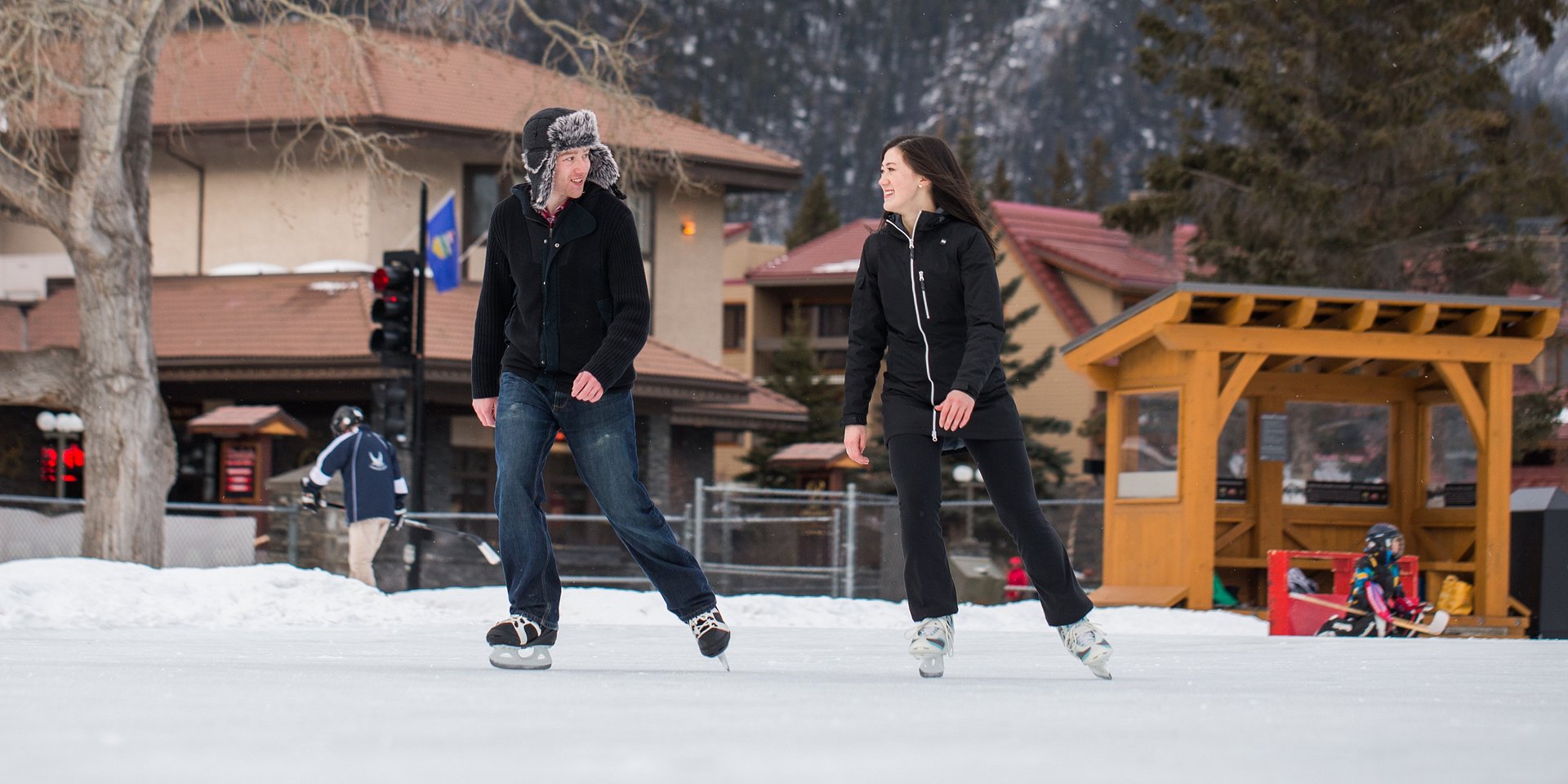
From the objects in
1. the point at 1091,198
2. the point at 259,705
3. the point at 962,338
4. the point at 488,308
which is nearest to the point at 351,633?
the point at 488,308

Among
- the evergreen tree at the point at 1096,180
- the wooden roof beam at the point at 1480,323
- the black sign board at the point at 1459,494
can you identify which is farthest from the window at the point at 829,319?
the evergreen tree at the point at 1096,180

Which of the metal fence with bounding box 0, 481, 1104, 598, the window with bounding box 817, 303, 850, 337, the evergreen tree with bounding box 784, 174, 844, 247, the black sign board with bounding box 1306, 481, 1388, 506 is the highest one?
the evergreen tree with bounding box 784, 174, 844, 247

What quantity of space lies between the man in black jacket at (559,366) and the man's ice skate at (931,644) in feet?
2.08

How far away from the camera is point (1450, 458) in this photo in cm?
1611

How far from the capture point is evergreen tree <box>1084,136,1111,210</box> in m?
114

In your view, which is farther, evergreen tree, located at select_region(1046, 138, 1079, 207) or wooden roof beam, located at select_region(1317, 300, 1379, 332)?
evergreen tree, located at select_region(1046, 138, 1079, 207)

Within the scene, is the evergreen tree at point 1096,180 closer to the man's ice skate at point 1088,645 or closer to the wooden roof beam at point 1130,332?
the wooden roof beam at point 1130,332

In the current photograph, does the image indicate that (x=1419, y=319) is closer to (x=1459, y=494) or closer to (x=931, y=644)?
(x=1459, y=494)

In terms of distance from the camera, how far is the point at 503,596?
15.0m

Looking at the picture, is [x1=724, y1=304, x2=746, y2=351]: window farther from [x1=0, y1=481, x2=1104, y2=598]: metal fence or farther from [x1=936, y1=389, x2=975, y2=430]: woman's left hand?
[x1=936, y1=389, x2=975, y2=430]: woman's left hand

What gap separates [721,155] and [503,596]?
14106 millimetres

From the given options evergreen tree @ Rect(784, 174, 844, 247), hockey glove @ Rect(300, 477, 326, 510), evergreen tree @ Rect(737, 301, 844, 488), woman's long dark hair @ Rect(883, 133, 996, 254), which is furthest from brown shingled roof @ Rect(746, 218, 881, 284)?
woman's long dark hair @ Rect(883, 133, 996, 254)

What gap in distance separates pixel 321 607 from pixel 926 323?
269 inches

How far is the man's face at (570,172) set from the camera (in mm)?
6223
